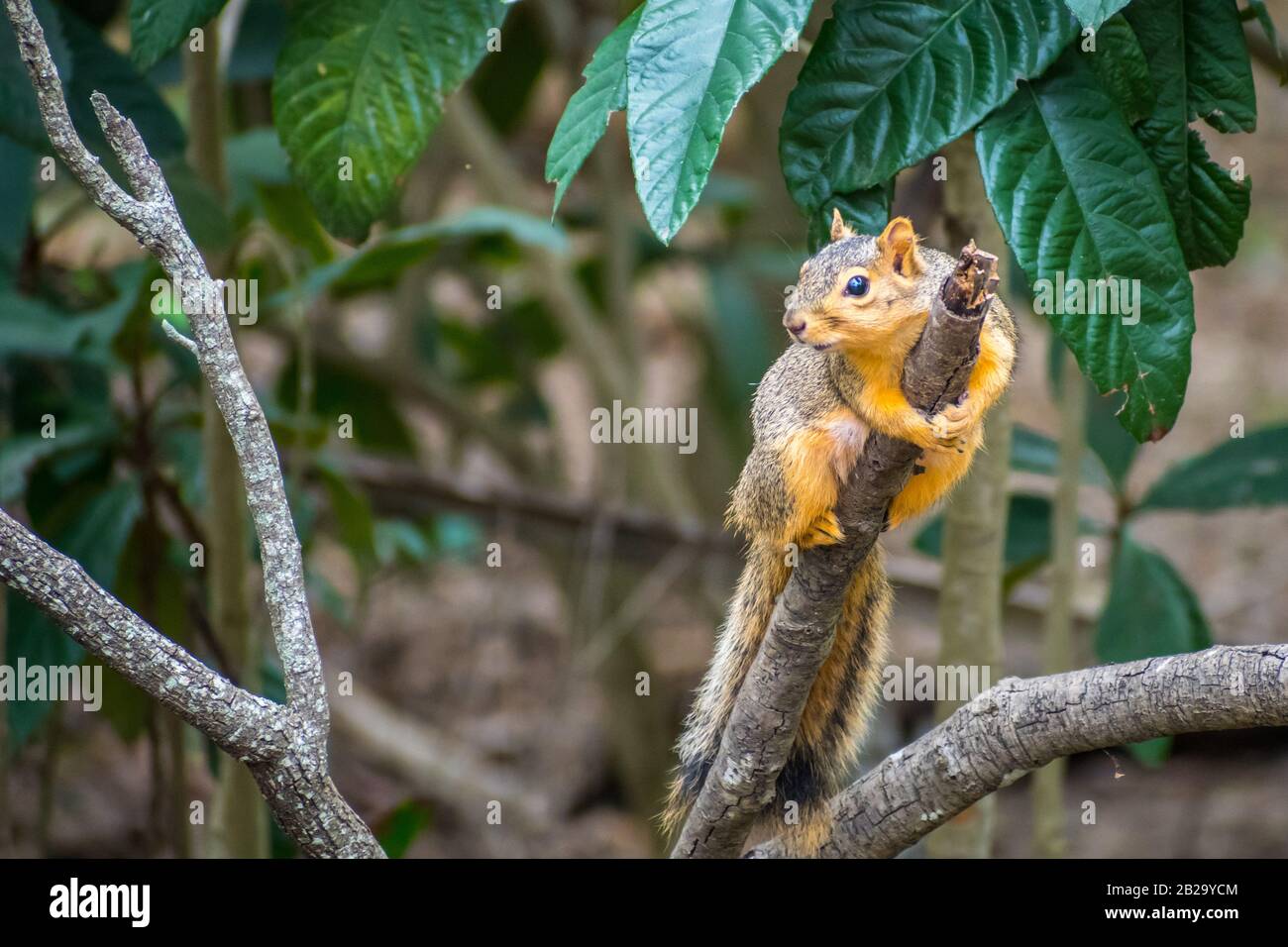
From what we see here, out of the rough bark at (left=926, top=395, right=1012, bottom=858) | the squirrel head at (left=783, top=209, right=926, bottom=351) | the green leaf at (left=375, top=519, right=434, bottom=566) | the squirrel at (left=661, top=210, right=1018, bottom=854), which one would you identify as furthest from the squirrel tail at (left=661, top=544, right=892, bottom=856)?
the green leaf at (left=375, top=519, right=434, bottom=566)

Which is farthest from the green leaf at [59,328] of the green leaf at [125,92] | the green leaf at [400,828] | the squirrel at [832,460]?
the squirrel at [832,460]

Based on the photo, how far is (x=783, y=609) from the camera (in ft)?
6.07

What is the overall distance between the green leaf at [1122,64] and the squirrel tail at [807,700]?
811mm

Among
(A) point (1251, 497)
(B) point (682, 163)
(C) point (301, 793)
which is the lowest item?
(C) point (301, 793)

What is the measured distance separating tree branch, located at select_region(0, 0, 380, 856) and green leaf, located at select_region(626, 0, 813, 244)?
22.9 inches

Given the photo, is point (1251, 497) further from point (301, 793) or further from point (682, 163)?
point (301, 793)

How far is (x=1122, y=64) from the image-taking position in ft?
5.70

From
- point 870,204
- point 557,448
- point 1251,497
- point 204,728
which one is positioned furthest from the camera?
point 557,448

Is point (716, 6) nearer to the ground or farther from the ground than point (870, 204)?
farther from the ground

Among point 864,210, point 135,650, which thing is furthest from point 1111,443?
point 135,650

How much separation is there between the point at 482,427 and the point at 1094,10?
374cm

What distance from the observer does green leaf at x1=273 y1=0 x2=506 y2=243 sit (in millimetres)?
2074
